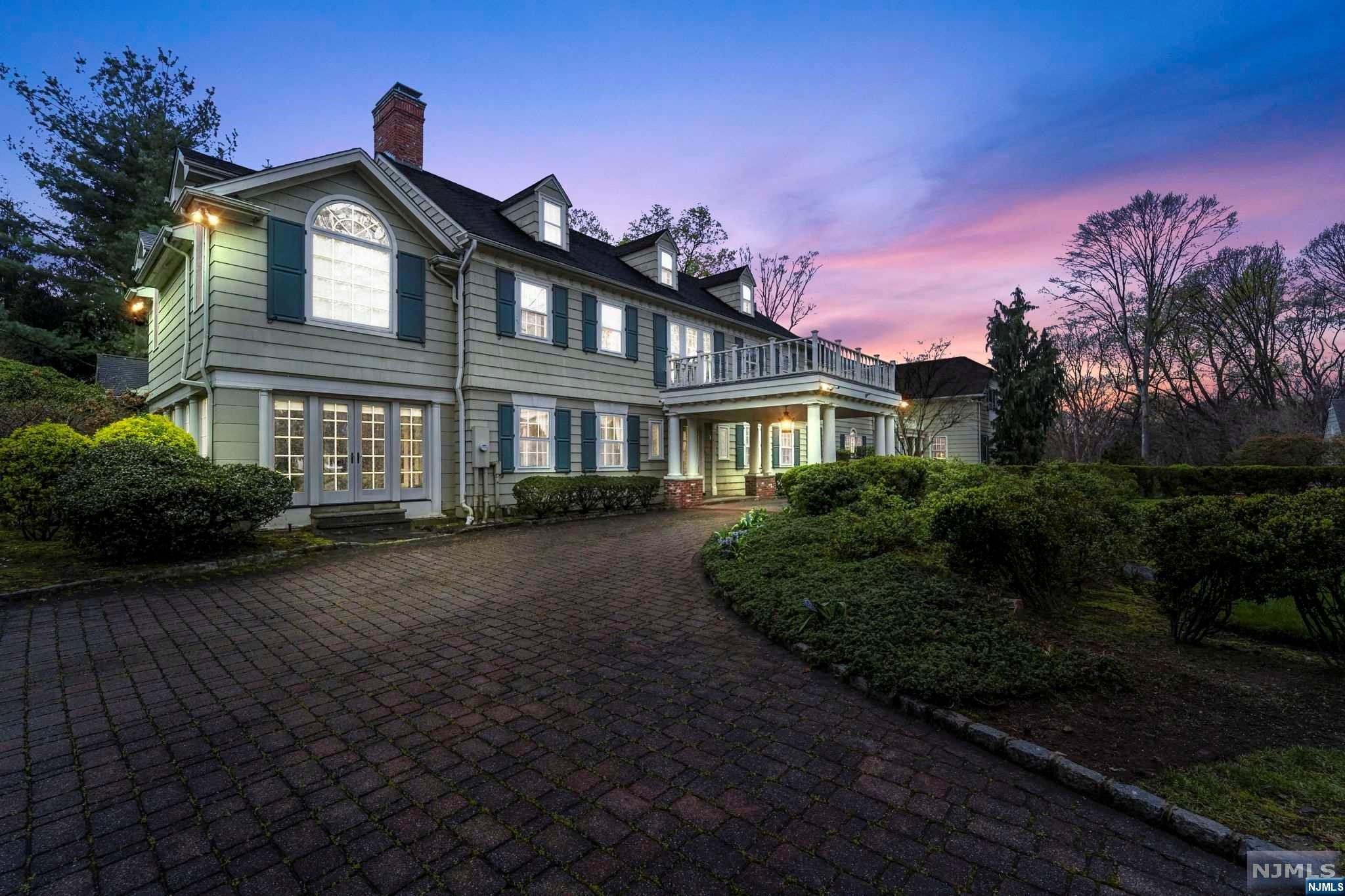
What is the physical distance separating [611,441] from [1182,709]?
1242 cm

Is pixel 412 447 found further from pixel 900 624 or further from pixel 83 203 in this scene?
pixel 83 203

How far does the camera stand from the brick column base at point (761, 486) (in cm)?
1850

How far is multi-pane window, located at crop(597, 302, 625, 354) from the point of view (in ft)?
47.0

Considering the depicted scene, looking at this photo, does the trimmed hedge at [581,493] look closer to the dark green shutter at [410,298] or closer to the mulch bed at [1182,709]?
the dark green shutter at [410,298]

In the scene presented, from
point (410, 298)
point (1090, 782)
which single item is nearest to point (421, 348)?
point (410, 298)

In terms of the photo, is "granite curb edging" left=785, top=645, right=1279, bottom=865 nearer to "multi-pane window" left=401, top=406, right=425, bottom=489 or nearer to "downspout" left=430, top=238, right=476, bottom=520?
"downspout" left=430, top=238, right=476, bottom=520

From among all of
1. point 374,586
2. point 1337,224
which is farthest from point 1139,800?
point 1337,224

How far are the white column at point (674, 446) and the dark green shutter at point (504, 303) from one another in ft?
15.9

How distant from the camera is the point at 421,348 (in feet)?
37.0

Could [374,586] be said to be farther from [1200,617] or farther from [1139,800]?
[1200,617]

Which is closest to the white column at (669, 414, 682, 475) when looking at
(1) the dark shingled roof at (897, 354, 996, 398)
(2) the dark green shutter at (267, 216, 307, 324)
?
(2) the dark green shutter at (267, 216, 307, 324)

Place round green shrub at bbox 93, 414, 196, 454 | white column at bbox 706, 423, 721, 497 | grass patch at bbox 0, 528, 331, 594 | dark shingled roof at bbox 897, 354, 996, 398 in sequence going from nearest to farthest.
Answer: grass patch at bbox 0, 528, 331, 594, round green shrub at bbox 93, 414, 196, 454, white column at bbox 706, 423, 721, 497, dark shingled roof at bbox 897, 354, 996, 398

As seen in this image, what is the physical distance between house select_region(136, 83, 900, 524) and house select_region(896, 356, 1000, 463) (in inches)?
430

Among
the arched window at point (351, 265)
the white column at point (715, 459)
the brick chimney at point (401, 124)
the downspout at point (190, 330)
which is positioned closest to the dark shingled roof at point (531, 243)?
the brick chimney at point (401, 124)
